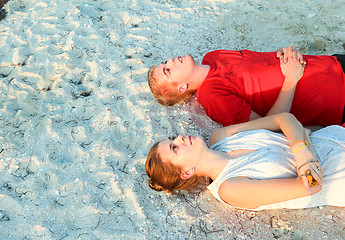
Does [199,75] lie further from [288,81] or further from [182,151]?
[182,151]

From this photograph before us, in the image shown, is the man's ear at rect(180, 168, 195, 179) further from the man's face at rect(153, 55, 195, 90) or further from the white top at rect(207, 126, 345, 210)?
the man's face at rect(153, 55, 195, 90)

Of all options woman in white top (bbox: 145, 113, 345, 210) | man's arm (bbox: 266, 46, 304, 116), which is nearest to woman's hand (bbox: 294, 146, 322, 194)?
woman in white top (bbox: 145, 113, 345, 210)

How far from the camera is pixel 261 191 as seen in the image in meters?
2.79

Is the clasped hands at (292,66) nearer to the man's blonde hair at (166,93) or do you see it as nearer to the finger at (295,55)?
the finger at (295,55)

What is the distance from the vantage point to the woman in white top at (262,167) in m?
2.80

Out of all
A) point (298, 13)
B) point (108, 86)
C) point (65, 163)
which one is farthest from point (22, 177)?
point (298, 13)

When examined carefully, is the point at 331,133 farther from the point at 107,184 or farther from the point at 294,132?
the point at 107,184

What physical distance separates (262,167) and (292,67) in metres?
1.24

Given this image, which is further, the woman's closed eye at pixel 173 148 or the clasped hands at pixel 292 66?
the clasped hands at pixel 292 66

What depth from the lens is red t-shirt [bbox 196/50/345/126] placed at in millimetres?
3586

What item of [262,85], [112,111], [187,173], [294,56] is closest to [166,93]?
[112,111]

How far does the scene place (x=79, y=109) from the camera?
4031mm

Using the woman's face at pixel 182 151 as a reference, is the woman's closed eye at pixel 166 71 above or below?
above

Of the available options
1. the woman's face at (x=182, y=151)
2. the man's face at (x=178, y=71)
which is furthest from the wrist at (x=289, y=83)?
the woman's face at (x=182, y=151)
